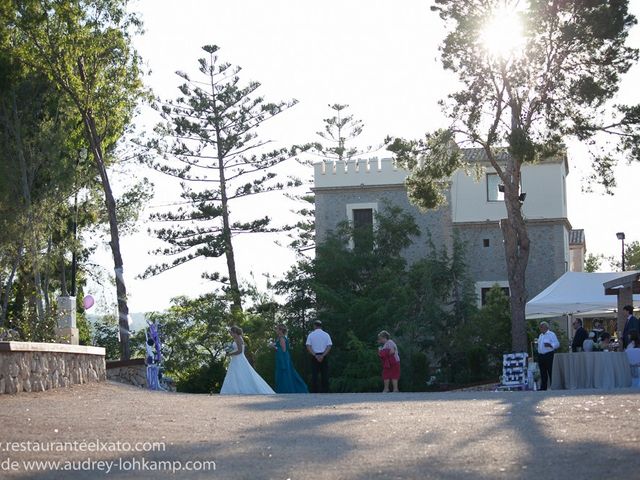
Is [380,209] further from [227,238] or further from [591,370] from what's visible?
[591,370]

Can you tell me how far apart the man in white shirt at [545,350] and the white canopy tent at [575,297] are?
18.5 ft

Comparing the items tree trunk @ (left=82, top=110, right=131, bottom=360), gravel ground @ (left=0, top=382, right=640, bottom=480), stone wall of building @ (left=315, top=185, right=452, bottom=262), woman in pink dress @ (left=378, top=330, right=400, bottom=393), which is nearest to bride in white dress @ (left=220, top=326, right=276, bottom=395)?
woman in pink dress @ (left=378, top=330, right=400, bottom=393)

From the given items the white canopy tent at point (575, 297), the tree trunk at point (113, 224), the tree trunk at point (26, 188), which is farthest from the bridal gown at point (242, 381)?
the tree trunk at point (26, 188)

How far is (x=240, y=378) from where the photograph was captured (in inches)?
917

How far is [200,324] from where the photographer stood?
1613 inches

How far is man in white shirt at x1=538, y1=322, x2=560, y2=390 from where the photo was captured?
24234 mm

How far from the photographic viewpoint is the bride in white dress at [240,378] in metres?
23.0

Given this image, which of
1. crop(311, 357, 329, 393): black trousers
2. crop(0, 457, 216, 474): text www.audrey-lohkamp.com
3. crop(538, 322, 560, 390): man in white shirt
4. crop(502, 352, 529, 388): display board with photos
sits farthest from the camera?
crop(502, 352, 529, 388): display board with photos

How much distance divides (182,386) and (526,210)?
20834mm

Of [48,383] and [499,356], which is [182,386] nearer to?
[499,356]

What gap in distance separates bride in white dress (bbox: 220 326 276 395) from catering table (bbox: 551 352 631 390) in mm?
5909

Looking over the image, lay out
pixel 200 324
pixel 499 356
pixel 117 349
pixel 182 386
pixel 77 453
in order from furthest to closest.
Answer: pixel 117 349, pixel 200 324, pixel 499 356, pixel 182 386, pixel 77 453

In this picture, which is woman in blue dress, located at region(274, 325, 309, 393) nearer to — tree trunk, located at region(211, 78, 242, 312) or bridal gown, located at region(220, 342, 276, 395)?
bridal gown, located at region(220, 342, 276, 395)

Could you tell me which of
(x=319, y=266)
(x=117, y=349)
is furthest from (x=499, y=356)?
(x=117, y=349)
